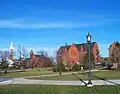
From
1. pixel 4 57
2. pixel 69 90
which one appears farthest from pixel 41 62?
pixel 69 90

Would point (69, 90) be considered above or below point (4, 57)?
below

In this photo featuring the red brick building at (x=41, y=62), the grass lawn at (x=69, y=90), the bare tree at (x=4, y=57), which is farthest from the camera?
the red brick building at (x=41, y=62)

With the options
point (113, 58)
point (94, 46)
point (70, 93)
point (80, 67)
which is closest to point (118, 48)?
point (113, 58)

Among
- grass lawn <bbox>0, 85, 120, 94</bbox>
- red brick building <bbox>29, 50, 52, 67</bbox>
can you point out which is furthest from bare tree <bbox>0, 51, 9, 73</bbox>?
grass lawn <bbox>0, 85, 120, 94</bbox>

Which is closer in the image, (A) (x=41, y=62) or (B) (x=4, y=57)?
(B) (x=4, y=57)

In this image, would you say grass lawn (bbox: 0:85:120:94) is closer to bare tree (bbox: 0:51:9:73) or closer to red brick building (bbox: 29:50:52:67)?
bare tree (bbox: 0:51:9:73)

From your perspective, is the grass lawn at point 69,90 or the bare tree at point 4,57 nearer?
the grass lawn at point 69,90

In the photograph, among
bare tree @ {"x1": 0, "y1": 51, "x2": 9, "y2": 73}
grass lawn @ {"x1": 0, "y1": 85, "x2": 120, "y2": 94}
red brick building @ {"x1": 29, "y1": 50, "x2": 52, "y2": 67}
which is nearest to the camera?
grass lawn @ {"x1": 0, "y1": 85, "x2": 120, "y2": 94}

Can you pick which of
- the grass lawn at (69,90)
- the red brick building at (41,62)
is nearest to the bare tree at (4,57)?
the red brick building at (41,62)

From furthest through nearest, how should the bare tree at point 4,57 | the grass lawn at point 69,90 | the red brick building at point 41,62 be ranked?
the red brick building at point 41,62 < the bare tree at point 4,57 < the grass lawn at point 69,90

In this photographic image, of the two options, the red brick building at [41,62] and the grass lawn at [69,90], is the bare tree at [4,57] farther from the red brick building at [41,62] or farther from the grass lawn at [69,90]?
the grass lawn at [69,90]

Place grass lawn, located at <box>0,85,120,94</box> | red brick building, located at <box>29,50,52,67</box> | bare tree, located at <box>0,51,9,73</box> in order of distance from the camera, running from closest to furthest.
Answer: grass lawn, located at <box>0,85,120,94</box>
bare tree, located at <box>0,51,9,73</box>
red brick building, located at <box>29,50,52,67</box>

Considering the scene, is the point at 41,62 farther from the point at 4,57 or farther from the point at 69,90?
the point at 69,90

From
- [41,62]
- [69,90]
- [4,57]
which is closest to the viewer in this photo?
[69,90]
